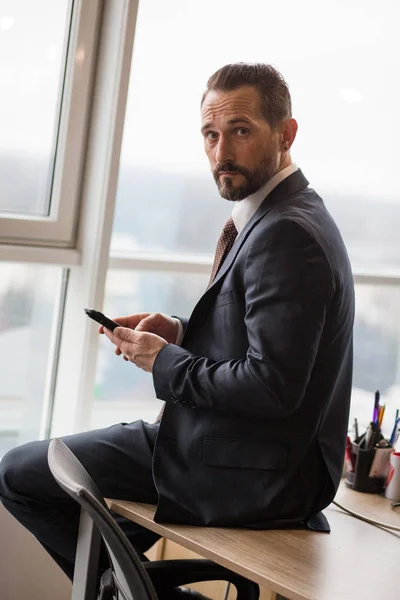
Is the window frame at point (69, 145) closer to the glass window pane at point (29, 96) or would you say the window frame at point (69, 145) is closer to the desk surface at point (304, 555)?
the glass window pane at point (29, 96)

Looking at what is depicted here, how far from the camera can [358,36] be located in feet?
10.7

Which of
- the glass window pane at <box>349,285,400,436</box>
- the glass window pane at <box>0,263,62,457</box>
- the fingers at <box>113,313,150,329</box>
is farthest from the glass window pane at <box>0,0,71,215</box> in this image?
the glass window pane at <box>349,285,400,436</box>

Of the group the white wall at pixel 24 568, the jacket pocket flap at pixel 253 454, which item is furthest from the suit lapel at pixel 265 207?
the white wall at pixel 24 568

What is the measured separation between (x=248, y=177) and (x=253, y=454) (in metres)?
0.61

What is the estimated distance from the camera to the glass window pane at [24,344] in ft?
8.63

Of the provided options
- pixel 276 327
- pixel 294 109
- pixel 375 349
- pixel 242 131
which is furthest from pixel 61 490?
pixel 375 349

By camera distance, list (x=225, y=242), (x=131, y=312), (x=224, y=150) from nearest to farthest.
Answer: (x=224, y=150) < (x=225, y=242) < (x=131, y=312)

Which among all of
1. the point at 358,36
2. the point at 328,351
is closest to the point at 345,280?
the point at 328,351

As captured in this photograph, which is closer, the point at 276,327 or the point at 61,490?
the point at 276,327

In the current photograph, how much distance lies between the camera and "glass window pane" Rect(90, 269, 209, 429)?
9.22ft

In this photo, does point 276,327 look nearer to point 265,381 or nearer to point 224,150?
point 265,381

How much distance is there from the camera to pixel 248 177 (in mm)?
2057

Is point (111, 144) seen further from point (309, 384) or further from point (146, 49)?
point (309, 384)

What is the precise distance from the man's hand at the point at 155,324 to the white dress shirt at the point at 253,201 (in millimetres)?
296
